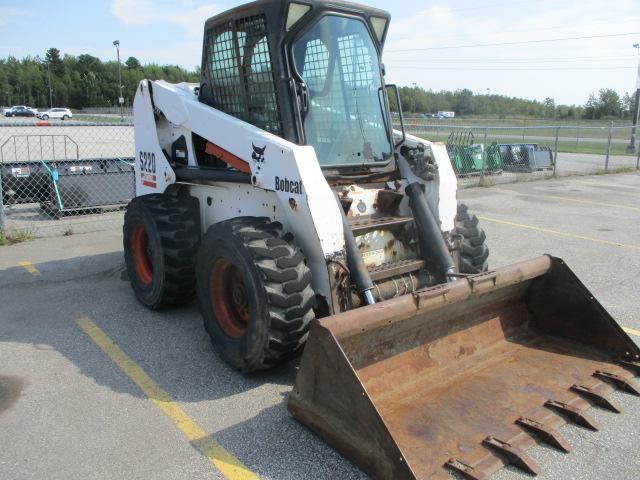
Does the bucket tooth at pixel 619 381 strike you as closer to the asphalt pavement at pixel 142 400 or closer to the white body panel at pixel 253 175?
the asphalt pavement at pixel 142 400

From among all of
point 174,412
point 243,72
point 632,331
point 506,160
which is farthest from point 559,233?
point 506,160

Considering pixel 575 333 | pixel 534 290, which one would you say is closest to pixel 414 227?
pixel 534 290

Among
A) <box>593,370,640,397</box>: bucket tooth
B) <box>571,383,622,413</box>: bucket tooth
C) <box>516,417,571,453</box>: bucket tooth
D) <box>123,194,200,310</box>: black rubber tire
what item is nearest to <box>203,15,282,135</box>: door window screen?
<box>123,194,200,310</box>: black rubber tire

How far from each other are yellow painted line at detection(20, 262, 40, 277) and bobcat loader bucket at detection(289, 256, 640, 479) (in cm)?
484

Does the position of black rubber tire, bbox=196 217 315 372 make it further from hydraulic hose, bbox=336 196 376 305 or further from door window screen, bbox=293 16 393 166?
door window screen, bbox=293 16 393 166

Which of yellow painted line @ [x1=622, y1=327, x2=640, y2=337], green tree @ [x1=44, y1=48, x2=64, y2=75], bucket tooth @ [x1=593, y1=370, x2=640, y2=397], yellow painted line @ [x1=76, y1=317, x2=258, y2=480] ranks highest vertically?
green tree @ [x1=44, y1=48, x2=64, y2=75]

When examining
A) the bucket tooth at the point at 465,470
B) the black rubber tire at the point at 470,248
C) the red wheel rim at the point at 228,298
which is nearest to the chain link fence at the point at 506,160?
the black rubber tire at the point at 470,248

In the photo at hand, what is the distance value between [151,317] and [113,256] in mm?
2583

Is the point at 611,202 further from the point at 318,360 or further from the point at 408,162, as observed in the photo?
the point at 318,360

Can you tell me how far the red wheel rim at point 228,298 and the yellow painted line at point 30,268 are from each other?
11.7 feet

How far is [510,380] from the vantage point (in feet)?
13.0

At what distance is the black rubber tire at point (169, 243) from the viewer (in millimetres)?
5332

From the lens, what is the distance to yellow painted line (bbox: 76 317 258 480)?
3270 millimetres

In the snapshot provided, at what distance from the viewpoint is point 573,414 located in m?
3.64
